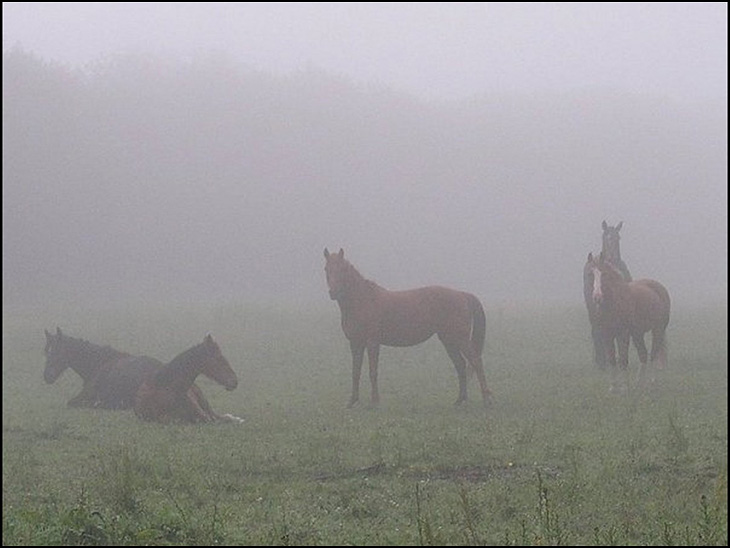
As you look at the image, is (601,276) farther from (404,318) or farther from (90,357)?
(90,357)

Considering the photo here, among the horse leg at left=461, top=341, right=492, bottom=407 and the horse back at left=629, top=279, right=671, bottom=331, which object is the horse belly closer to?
the horse leg at left=461, top=341, right=492, bottom=407

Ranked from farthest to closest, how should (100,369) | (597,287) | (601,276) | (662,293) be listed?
1. (100,369)
2. (662,293)
3. (601,276)
4. (597,287)

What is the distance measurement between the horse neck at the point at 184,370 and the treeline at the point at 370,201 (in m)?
6.44

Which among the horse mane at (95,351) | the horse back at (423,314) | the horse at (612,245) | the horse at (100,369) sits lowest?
the horse at (100,369)

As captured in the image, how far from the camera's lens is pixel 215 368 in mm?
13992

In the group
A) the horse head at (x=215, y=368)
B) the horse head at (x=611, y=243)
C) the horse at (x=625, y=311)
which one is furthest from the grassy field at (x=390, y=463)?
the horse head at (x=611, y=243)

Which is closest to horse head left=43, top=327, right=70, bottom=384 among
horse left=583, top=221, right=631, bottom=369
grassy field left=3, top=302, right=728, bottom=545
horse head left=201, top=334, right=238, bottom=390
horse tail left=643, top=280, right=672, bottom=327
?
grassy field left=3, top=302, right=728, bottom=545

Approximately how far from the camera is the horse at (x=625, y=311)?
567 inches

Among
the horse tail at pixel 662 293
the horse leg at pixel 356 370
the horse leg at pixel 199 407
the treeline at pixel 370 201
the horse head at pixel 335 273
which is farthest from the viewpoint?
the treeline at pixel 370 201

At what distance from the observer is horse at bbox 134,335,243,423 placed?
13844mm

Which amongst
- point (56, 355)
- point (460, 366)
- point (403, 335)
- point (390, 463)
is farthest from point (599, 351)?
point (56, 355)

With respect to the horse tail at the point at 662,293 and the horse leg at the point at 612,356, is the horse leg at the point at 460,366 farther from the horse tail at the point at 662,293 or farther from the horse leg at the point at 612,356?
the horse tail at the point at 662,293

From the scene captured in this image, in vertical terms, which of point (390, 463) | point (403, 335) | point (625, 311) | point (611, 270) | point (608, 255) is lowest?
point (390, 463)

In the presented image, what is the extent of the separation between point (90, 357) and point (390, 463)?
344 inches
